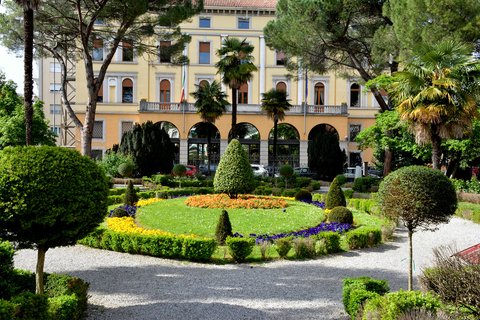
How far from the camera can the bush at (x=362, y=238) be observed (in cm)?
1119

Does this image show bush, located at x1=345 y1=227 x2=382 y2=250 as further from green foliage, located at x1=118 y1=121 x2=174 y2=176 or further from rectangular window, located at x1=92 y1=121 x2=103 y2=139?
rectangular window, located at x1=92 y1=121 x2=103 y2=139

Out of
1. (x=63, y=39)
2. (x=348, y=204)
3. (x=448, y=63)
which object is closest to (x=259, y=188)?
(x=348, y=204)

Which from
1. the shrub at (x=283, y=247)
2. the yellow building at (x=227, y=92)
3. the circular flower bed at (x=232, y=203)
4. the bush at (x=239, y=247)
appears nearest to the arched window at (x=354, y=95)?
the yellow building at (x=227, y=92)

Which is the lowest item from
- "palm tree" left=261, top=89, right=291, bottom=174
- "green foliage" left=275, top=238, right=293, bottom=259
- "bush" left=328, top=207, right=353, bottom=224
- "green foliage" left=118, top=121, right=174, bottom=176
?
"green foliage" left=275, top=238, right=293, bottom=259

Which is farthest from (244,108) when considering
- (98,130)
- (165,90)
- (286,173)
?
(98,130)

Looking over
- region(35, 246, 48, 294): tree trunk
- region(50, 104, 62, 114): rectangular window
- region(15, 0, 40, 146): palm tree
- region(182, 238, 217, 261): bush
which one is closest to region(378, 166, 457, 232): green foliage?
region(182, 238, 217, 261): bush

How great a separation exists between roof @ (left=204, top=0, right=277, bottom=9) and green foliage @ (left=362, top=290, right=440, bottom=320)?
40.2 meters

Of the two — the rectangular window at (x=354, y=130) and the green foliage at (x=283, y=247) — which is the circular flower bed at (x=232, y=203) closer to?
the green foliage at (x=283, y=247)

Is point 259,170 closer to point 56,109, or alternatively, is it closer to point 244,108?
point 244,108

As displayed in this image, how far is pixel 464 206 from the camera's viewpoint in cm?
1731

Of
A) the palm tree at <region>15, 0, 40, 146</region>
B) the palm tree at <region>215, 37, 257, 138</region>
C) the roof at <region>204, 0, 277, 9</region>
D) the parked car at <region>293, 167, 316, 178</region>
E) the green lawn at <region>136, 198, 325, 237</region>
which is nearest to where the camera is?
the palm tree at <region>15, 0, 40, 146</region>

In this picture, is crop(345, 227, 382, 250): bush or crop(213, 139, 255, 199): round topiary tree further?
crop(213, 139, 255, 199): round topiary tree

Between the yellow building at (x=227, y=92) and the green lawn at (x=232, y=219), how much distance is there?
2294 centimetres

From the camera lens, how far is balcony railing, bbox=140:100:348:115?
129 feet
